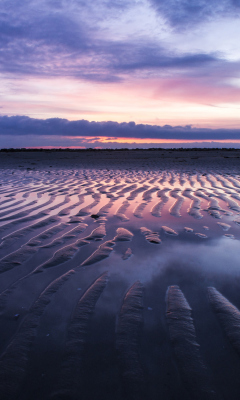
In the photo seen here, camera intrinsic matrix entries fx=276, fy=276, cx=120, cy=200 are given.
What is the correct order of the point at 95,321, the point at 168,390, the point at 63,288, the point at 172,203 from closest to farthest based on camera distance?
1. the point at 168,390
2. the point at 95,321
3. the point at 63,288
4. the point at 172,203

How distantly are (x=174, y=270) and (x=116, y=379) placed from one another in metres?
1.30

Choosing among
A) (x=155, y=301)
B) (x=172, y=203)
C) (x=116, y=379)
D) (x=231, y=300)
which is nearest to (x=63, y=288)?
(x=155, y=301)

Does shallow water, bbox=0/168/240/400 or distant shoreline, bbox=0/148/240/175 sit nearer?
shallow water, bbox=0/168/240/400

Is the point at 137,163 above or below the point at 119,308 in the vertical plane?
above

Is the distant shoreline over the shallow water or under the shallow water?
over

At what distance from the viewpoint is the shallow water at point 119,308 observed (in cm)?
142

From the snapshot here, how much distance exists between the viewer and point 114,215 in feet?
14.8

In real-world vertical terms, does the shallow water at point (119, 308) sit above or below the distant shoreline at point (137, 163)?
below

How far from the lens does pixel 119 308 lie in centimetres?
202

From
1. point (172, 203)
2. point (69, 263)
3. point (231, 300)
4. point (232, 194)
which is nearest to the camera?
point (231, 300)

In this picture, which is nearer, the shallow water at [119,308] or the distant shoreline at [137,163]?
the shallow water at [119,308]

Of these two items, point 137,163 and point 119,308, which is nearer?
point 119,308

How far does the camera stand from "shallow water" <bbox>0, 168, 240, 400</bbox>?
142cm

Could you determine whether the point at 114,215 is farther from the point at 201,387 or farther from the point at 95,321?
the point at 201,387
